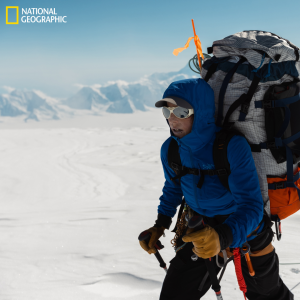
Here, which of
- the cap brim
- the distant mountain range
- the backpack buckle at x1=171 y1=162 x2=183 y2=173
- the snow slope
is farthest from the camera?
the distant mountain range

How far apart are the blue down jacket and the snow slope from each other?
142cm

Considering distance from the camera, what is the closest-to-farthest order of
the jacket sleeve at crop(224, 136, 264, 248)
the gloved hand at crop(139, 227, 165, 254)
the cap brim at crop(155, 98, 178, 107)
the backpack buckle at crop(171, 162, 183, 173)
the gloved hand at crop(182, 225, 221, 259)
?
the gloved hand at crop(182, 225, 221, 259)
the jacket sleeve at crop(224, 136, 264, 248)
the cap brim at crop(155, 98, 178, 107)
the backpack buckle at crop(171, 162, 183, 173)
the gloved hand at crop(139, 227, 165, 254)

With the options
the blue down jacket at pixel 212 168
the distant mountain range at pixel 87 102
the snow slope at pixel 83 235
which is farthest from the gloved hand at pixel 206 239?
the distant mountain range at pixel 87 102

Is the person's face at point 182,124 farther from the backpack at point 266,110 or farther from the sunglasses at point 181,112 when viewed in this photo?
the backpack at point 266,110

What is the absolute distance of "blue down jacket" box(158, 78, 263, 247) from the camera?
1492 mm

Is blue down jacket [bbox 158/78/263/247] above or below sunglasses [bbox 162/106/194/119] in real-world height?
below

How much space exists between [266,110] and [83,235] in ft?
10.7

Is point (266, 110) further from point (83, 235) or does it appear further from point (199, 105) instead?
point (83, 235)

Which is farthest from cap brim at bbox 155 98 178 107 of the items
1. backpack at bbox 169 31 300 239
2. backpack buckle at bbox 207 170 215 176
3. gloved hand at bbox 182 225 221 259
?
gloved hand at bbox 182 225 221 259

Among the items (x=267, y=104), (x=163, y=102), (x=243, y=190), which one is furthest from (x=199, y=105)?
(x=243, y=190)

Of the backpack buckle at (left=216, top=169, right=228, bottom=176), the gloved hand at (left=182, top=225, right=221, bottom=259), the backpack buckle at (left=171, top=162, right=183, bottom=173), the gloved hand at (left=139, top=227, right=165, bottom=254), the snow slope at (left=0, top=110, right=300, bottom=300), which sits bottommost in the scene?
the snow slope at (left=0, top=110, right=300, bottom=300)

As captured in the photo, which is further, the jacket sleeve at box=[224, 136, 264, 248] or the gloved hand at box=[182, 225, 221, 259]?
the jacket sleeve at box=[224, 136, 264, 248]

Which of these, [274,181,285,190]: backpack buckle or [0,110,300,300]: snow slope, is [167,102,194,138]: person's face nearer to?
[274,181,285,190]: backpack buckle

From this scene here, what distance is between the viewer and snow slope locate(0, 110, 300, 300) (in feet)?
9.25
